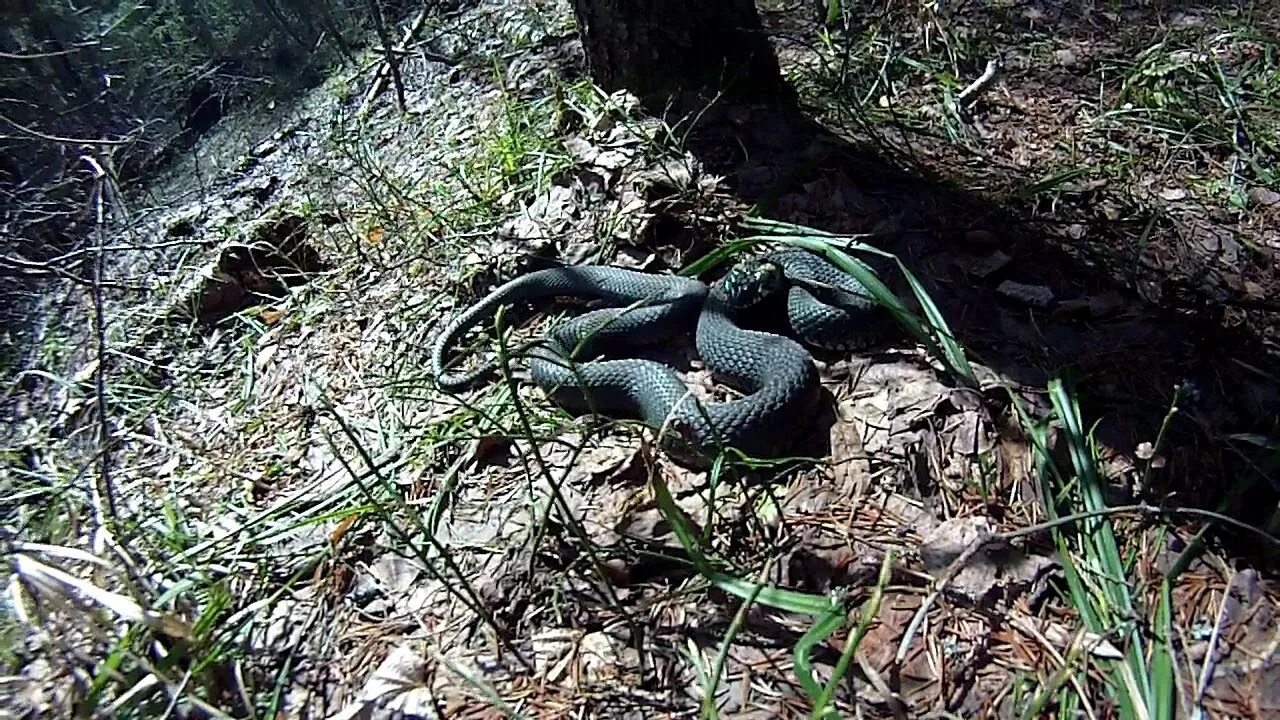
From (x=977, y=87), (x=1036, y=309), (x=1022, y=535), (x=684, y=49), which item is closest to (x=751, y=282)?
(x=1036, y=309)

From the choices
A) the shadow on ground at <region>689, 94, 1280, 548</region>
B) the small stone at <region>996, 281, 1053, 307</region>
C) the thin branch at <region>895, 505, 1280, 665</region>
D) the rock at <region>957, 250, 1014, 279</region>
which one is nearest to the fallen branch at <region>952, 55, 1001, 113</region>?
the shadow on ground at <region>689, 94, 1280, 548</region>

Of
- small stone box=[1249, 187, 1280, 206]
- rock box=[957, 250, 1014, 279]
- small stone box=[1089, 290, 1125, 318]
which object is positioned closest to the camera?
small stone box=[1089, 290, 1125, 318]

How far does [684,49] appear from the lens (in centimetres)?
381

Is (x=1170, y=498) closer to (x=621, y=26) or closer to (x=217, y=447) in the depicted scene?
(x=621, y=26)

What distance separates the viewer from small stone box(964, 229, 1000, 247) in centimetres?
293

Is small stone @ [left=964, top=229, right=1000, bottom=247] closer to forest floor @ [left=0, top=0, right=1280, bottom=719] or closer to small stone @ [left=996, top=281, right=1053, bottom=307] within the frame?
forest floor @ [left=0, top=0, right=1280, bottom=719]

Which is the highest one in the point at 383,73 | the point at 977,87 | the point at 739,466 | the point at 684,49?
the point at 684,49

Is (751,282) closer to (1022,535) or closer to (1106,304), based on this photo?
(1106,304)

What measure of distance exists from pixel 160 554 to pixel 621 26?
9.02 feet

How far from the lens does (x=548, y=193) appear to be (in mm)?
3633

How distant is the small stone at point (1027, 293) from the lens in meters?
2.69

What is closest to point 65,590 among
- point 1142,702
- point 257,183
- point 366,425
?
point 366,425

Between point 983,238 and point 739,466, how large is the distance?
1.29 meters

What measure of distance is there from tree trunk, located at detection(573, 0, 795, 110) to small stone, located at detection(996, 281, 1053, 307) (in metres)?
1.52
